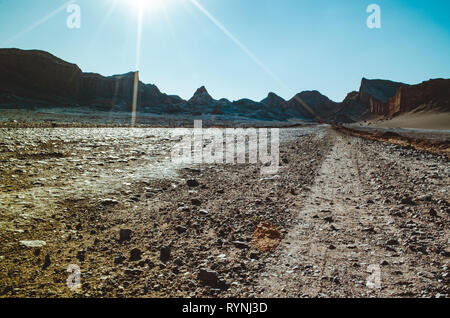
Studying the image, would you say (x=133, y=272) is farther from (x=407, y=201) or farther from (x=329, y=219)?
(x=407, y=201)

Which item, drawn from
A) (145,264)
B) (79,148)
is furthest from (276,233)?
(79,148)

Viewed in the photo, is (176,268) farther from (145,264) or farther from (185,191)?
(185,191)

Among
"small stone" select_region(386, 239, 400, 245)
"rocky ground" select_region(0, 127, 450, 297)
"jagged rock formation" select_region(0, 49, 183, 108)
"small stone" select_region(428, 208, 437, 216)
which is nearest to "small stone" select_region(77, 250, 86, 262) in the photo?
"rocky ground" select_region(0, 127, 450, 297)

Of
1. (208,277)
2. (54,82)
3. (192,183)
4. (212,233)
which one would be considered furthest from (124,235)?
(54,82)

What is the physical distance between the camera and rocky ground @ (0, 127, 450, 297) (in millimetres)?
3490

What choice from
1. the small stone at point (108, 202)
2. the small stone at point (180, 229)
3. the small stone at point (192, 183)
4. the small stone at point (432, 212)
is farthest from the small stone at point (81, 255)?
the small stone at point (432, 212)

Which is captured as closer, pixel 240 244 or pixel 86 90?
pixel 240 244

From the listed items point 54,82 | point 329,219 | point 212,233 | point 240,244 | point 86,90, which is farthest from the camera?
point 86,90

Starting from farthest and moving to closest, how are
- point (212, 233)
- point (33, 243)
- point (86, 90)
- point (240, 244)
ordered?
point (86, 90), point (212, 233), point (240, 244), point (33, 243)

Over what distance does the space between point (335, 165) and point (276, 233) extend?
9.58 meters

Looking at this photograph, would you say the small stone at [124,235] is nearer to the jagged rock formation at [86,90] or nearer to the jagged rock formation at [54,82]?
the jagged rock formation at [86,90]

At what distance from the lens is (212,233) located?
5246 millimetres

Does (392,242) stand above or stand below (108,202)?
below

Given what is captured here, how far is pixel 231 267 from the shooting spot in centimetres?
397
